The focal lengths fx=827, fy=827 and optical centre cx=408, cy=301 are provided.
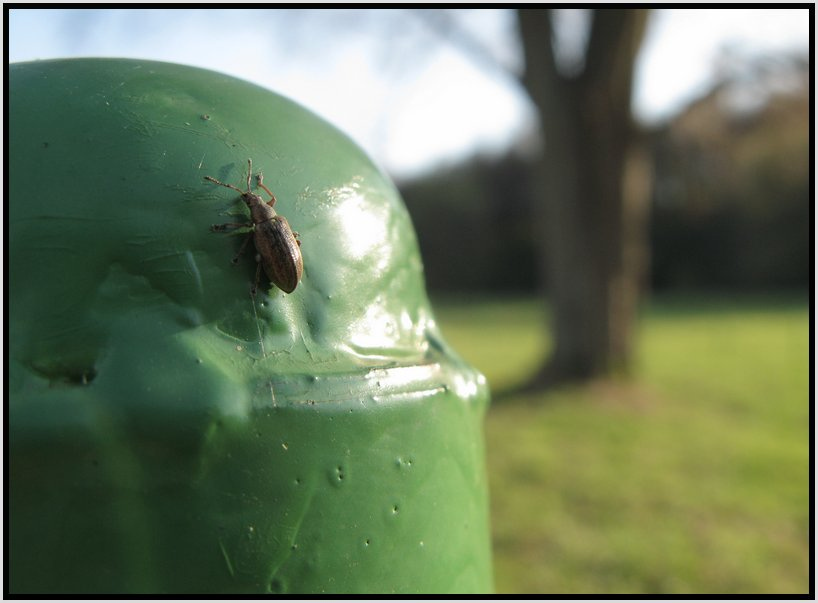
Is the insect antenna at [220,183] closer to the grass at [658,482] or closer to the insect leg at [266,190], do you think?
the insect leg at [266,190]

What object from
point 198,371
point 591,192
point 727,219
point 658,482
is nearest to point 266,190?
point 198,371

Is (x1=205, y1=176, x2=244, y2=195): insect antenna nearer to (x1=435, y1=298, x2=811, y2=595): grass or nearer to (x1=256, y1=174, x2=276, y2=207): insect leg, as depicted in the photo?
(x1=256, y1=174, x2=276, y2=207): insect leg

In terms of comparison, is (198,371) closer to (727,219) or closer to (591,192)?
(591,192)

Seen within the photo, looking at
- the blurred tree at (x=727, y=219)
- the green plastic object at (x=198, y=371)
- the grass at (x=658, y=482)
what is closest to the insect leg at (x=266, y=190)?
the green plastic object at (x=198, y=371)

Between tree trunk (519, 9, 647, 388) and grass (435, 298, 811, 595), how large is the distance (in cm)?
54

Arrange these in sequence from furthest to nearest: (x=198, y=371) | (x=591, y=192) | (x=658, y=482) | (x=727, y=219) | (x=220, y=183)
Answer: (x=727, y=219), (x=591, y=192), (x=658, y=482), (x=220, y=183), (x=198, y=371)

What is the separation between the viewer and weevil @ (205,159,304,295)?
1.29m

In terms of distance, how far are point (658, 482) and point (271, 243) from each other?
5483mm

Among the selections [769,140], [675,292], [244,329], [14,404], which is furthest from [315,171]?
[675,292]

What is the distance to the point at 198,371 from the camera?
1.21 metres

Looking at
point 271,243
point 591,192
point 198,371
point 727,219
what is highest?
point 271,243

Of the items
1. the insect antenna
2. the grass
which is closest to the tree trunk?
the grass

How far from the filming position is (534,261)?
25.5 metres

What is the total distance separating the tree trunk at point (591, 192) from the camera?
822 cm
